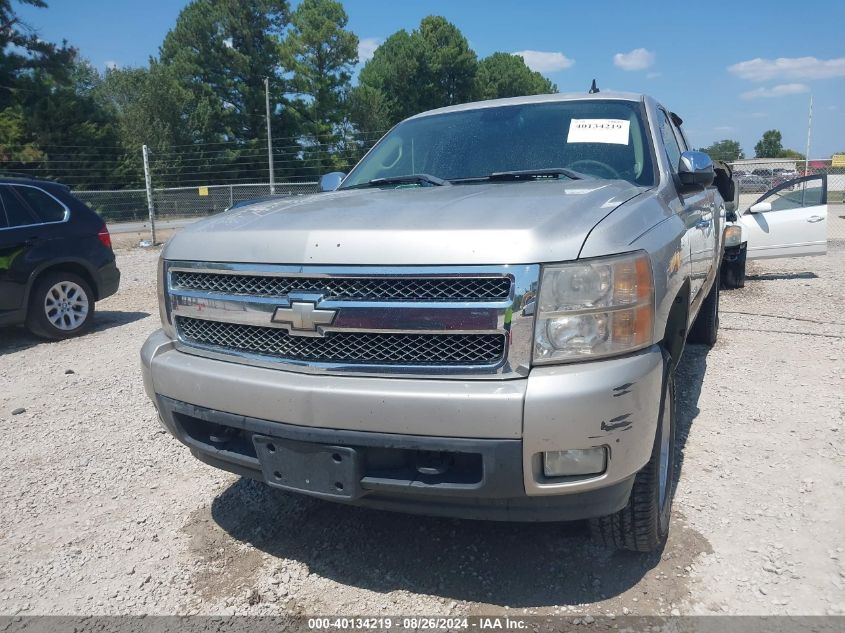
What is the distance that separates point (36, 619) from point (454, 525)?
1657 millimetres

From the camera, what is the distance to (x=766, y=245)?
8867mm

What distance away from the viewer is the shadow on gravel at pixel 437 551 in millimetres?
2480

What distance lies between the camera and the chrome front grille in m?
2.01

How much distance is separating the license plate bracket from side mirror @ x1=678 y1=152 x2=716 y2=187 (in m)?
2.12

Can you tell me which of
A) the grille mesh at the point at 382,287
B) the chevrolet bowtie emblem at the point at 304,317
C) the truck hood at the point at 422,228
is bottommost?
the chevrolet bowtie emblem at the point at 304,317

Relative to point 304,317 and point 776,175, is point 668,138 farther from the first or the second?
point 776,175

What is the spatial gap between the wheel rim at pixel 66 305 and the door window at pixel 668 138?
6.01m

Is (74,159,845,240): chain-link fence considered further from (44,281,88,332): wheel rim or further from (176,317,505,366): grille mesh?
(176,317,505,366): grille mesh

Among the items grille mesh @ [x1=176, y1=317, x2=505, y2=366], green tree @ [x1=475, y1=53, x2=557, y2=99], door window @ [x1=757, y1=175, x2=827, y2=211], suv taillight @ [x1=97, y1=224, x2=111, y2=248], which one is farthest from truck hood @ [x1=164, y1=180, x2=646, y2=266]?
green tree @ [x1=475, y1=53, x2=557, y2=99]

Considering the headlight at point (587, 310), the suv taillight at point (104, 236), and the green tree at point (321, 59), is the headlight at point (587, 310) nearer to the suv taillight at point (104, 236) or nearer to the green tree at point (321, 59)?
the suv taillight at point (104, 236)

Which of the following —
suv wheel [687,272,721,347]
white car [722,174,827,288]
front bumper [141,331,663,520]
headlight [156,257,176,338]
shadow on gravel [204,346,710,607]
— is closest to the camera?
front bumper [141,331,663,520]

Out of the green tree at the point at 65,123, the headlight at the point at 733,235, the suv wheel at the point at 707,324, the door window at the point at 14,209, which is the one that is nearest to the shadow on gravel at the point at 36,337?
the door window at the point at 14,209

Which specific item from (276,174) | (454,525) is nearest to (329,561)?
(454,525)

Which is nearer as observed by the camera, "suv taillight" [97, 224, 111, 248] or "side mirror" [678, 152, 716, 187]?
"side mirror" [678, 152, 716, 187]
